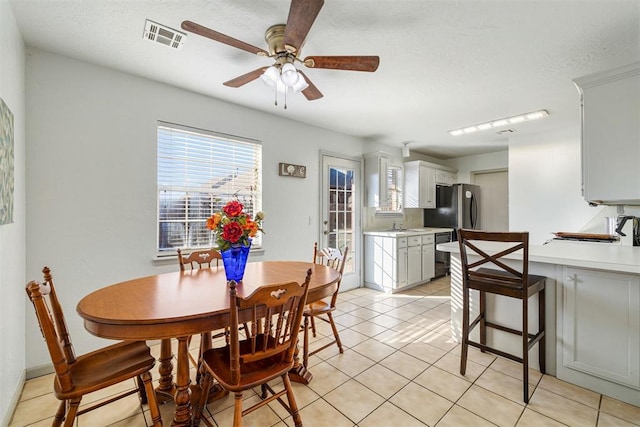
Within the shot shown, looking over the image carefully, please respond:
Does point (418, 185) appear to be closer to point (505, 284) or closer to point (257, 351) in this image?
point (505, 284)

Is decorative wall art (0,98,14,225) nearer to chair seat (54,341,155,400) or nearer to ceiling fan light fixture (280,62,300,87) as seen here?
chair seat (54,341,155,400)

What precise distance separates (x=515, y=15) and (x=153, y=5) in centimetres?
222

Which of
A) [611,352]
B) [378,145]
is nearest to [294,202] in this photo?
[378,145]

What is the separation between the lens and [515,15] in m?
1.77

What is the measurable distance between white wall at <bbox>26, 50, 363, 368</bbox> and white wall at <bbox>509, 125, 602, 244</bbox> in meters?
4.63

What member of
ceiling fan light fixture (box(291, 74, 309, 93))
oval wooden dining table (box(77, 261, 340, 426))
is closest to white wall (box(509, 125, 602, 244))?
oval wooden dining table (box(77, 261, 340, 426))

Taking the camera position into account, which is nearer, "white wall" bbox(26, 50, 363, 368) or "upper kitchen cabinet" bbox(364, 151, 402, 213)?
"white wall" bbox(26, 50, 363, 368)

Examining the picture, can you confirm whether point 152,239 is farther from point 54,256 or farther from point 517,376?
point 517,376

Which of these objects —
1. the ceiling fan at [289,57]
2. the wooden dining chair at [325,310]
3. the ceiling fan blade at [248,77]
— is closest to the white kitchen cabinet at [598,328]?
the wooden dining chair at [325,310]

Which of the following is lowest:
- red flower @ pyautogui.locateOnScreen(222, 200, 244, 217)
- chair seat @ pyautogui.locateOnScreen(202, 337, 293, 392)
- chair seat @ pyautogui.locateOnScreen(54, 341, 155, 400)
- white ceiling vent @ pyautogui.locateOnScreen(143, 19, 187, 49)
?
chair seat @ pyautogui.locateOnScreen(202, 337, 293, 392)

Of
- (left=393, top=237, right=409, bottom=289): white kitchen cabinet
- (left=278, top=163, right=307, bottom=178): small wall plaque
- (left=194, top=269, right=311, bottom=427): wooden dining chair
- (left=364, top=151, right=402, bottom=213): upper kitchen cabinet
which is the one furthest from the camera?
(left=364, top=151, right=402, bottom=213): upper kitchen cabinet

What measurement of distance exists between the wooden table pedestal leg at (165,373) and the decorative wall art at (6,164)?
1127 millimetres

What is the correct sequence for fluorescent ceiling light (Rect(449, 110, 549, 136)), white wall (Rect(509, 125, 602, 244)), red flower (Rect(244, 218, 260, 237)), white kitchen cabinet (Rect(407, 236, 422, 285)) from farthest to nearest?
white kitchen cabinet (Rect(407, 236, 422, 285)) < white wall (Rect(509, 125, 602, 244)) < fluorescent ceiling light (Rect(449, 110, 549, 136)) < red flower (Rect(244, 218, 260, 237))

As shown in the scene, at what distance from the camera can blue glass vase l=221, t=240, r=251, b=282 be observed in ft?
5.65
